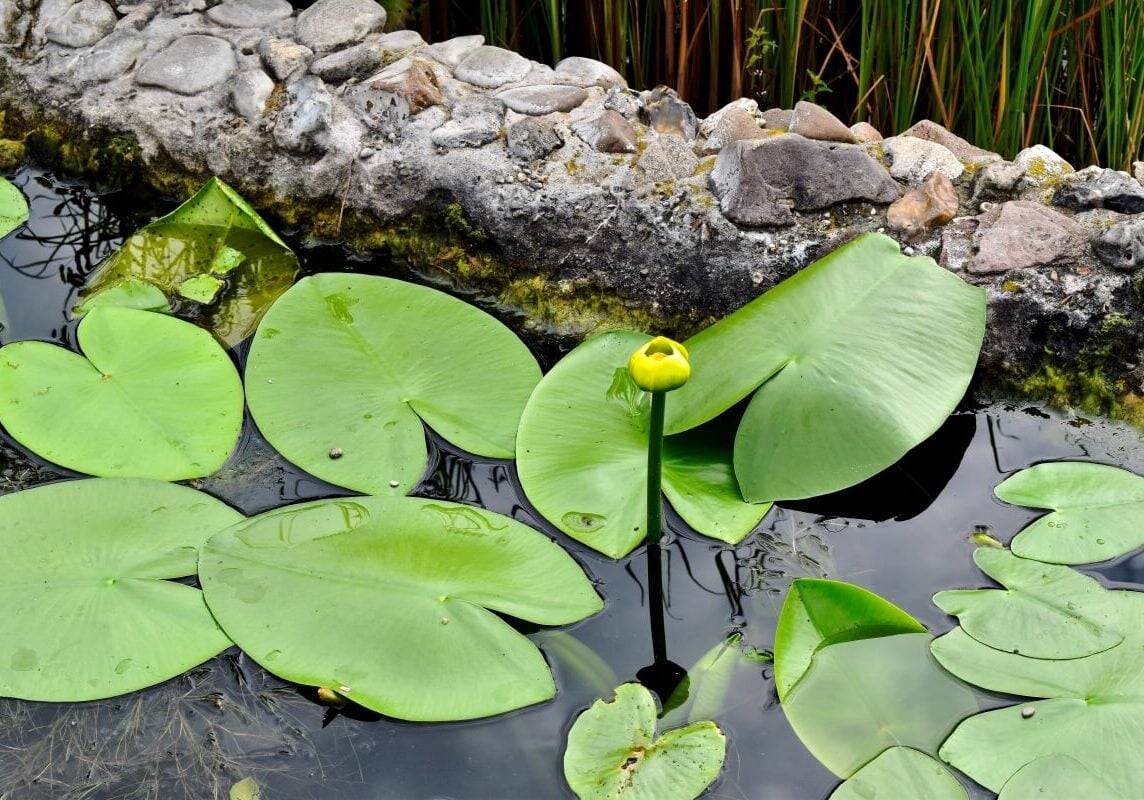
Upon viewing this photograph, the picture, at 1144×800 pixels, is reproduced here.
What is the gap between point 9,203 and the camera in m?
2.08

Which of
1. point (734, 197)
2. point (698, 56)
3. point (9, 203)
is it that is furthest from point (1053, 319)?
point (9, 203)

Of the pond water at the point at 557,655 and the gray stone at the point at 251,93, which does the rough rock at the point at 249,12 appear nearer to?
the gray stone at the point at 251,93

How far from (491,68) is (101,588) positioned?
1.23 metres

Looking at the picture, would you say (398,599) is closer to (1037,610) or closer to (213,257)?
(1037,610)

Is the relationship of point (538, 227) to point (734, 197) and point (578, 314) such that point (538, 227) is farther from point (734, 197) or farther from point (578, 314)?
point (734, 197)

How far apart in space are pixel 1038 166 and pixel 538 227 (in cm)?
87

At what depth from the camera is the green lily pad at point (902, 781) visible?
1141 millimetres

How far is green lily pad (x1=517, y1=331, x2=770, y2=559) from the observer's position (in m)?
1.44

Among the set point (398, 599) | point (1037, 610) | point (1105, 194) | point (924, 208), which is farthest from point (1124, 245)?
point (398, 599)

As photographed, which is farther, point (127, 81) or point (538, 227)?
point (127, 81)

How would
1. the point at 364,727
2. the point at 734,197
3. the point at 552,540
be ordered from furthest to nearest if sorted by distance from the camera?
the point at 734,197 → the point at 552,540 → the point at 364,727

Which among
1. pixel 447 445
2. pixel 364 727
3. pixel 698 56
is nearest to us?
pixel 364 727

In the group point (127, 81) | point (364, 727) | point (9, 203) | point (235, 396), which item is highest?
point (127, 81)

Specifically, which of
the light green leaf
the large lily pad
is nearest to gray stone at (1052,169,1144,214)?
the large lily pad
